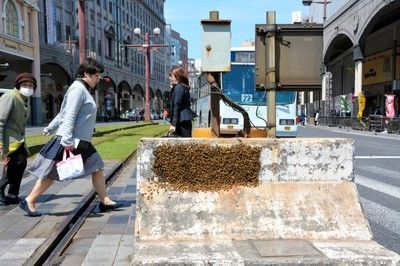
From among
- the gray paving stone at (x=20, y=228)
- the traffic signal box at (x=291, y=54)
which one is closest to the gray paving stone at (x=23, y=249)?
the gray paving stone at (x=20, y=228)

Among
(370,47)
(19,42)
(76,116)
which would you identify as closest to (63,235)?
(76,116)

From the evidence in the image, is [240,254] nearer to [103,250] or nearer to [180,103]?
[103,250]

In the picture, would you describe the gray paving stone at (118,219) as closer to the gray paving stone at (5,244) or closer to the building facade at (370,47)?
the gray paving stone at (5,244)

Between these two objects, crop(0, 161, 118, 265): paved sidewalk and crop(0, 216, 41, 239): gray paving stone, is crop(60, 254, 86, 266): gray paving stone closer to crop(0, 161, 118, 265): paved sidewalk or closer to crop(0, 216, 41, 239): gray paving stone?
crop(0, 161, 118, 265): paved sidewalk

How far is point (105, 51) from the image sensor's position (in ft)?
192

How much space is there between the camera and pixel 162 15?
341ft

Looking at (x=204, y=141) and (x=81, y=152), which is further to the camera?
(x=81, y=152)

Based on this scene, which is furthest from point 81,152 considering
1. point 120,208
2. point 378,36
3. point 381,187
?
point 378,36

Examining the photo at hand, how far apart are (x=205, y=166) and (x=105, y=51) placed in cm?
5732

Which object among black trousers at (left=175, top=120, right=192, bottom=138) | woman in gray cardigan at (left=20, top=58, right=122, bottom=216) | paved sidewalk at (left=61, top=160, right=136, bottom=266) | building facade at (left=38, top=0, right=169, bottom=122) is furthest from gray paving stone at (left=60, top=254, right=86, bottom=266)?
building facade at (left=38, top=0, right=169, bottom=122)

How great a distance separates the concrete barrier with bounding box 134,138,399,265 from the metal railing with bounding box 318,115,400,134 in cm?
2146

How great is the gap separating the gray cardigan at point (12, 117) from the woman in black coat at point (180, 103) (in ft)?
6.36

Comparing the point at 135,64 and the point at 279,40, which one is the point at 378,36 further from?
the point at 135,64

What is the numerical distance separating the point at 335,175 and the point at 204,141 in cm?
116
